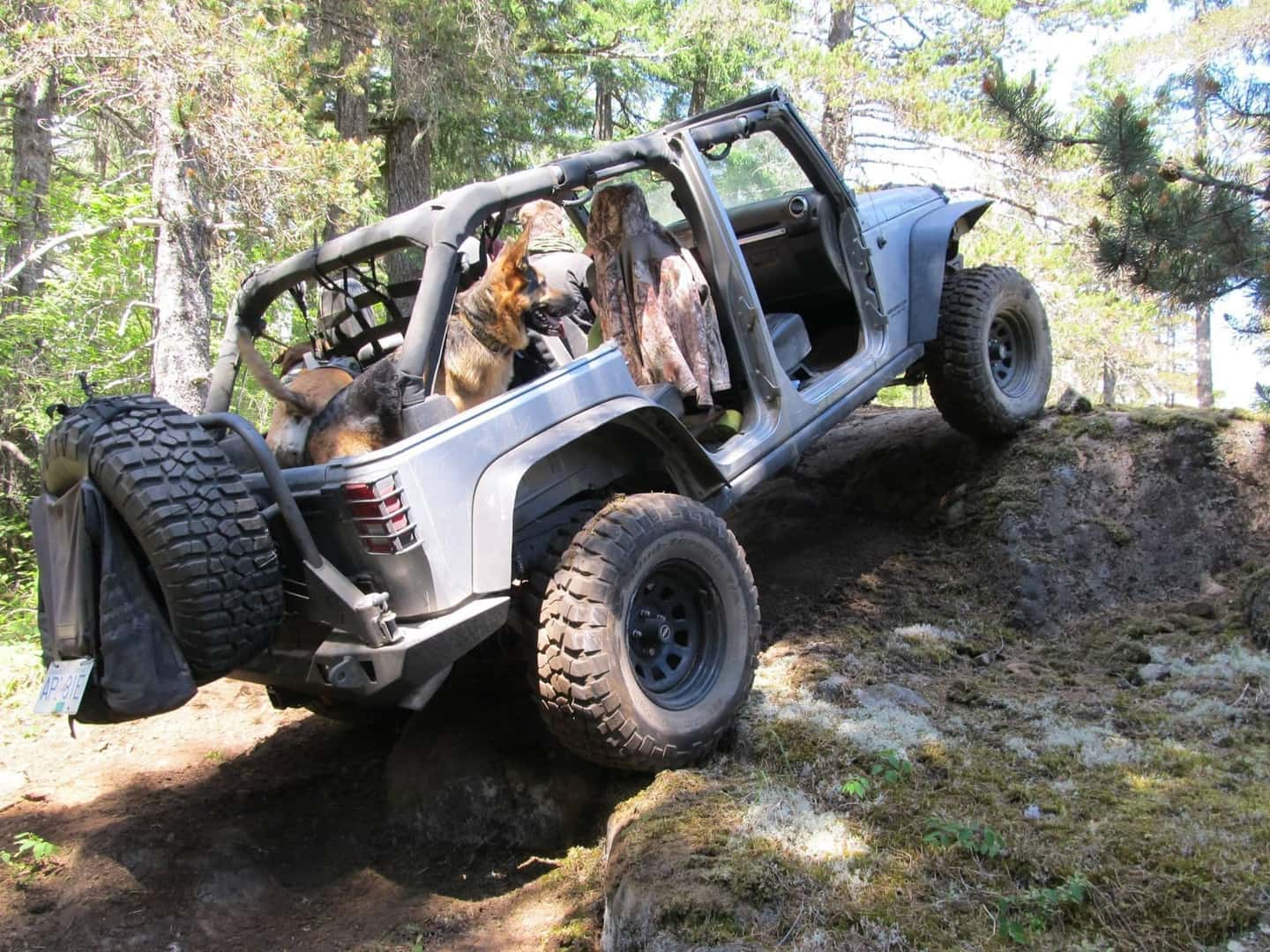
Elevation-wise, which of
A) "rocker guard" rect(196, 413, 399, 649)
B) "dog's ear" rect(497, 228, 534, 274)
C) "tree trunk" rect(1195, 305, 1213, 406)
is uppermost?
"dog's ear" rect(497, 228, 534, 274)

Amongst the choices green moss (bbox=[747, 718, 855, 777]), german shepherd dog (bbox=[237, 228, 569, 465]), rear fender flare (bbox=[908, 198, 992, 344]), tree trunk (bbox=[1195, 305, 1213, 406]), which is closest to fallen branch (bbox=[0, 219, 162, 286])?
german shepherd dog (bbox=[237, 228, 569, 465])

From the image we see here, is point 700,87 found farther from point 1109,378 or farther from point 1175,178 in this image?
point 1109,378

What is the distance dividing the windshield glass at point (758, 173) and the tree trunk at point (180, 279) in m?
3.82

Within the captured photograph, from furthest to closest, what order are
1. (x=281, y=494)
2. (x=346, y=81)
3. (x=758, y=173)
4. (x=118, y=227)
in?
1. (x=346, y=81)
2. (x=118, y=227)
3. (x=758, y=173)
4. (x=281, y=494)

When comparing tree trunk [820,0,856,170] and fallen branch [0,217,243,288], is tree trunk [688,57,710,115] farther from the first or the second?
fallen branch [0,217,243,288]

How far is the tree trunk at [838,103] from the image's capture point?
11586 millimetres

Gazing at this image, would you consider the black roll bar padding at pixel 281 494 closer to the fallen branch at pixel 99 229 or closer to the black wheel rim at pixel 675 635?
the black wheel rim at pixel 675 635

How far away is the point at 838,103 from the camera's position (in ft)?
38.1

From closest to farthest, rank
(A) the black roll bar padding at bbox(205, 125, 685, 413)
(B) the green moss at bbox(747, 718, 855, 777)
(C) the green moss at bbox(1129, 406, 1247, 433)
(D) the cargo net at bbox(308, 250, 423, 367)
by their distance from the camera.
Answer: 1. (A) the black roll bar padding at bbox(205, 125, 685, 413)
2. (B) the green moss at bbox(747, 718, 855, 777)
3. (D) the cargo net at bbox(308, 250, 423, 367)
4. (C) the green moss at bbox(1129, 406, 1247, 433)

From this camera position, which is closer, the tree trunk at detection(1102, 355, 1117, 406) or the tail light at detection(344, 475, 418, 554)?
the tail light at detection(344, 475, 418, 554)

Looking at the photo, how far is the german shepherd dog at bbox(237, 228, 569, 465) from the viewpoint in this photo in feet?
10.3

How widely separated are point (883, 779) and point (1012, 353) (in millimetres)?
3579

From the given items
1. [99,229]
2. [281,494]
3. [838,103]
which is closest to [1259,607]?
[281,494]

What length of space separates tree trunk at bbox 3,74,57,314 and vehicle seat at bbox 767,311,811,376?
6.83 m
